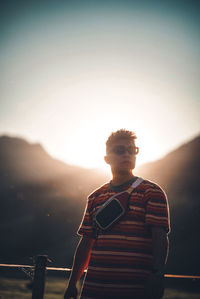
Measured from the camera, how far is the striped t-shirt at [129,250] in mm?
1951

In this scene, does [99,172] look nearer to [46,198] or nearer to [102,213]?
[46,198]

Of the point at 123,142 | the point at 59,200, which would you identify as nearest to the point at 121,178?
the point at 123,142

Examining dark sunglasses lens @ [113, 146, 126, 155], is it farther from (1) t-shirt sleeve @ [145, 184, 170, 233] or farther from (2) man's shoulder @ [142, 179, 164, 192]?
(1) t-shirt sleeve @ [145, 184, 170, 233]

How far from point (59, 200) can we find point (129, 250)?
148 feet

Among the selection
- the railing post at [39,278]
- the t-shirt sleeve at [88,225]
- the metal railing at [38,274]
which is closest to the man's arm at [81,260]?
the t-shirt sleeve at [88,225]

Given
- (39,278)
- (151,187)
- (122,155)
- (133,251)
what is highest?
(122,155)

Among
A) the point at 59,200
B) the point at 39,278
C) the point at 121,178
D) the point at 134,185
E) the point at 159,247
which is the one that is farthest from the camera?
the point at 59,200

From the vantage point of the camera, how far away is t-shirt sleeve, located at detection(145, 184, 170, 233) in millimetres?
1944

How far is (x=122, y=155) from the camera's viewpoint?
233 centimetres

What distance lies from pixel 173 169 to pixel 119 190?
35735 millimetres

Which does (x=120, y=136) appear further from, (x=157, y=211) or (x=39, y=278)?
(x=39, y=278)

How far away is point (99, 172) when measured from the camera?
3953 centimetres

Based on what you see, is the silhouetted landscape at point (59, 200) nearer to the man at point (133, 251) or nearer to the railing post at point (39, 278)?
the railing post at point (39, 278)

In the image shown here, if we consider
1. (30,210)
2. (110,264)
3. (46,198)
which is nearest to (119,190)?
(110,264)
